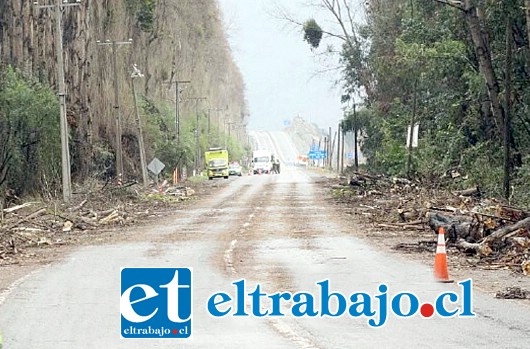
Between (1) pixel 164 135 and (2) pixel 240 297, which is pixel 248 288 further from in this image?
(1) pixel 164 135

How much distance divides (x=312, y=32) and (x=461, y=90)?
2274 centimetres

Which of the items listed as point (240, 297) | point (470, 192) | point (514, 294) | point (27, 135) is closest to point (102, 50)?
point (27, 135)

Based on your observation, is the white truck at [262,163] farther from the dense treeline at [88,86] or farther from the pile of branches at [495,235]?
the pile of branches at [495,235]

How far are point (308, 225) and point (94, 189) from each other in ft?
43.0

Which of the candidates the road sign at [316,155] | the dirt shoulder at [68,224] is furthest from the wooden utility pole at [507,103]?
Answer: the road sign at [316,155]

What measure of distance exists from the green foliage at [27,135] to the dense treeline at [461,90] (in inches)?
616

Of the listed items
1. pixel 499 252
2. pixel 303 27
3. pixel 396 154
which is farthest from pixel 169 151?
pixel 499 252

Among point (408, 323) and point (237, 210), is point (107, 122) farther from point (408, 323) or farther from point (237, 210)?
point (408, 323)

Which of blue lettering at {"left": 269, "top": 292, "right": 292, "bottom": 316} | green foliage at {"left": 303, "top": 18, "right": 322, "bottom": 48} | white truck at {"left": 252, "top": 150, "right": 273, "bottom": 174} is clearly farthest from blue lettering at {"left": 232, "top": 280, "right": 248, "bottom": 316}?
white truck at {"left": 252, "top": 150, "right": 273, "bottom": 174}

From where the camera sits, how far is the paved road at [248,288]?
39.3 feet

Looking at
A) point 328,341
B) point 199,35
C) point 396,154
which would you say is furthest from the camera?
point 199,35

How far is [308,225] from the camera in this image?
31.2 metres

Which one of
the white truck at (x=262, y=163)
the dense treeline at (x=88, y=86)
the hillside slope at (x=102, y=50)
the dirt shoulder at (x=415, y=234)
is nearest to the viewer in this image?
the dirt shoulder at (x=415, y=234)

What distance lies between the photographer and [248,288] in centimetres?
1656
